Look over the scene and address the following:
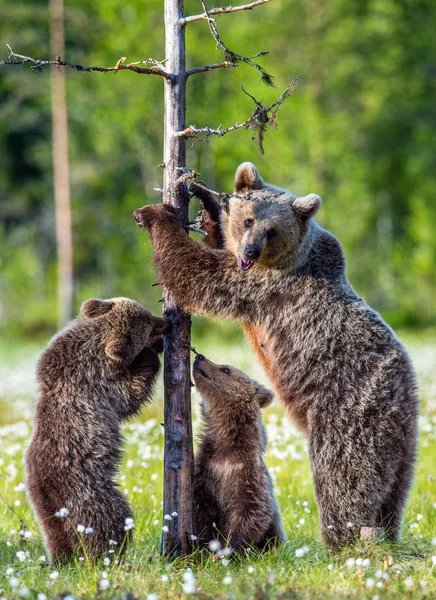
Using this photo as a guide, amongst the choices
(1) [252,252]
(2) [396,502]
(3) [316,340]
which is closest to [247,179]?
(1) [252,252]

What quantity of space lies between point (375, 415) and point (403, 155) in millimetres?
34744

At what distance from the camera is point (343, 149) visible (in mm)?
32250

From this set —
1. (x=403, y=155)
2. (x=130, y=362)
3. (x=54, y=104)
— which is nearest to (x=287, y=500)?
(x=130, y=362)

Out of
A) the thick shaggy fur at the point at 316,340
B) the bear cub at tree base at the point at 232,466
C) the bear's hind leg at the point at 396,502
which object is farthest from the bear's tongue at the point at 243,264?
the bear's hind leg at the point at 396,502

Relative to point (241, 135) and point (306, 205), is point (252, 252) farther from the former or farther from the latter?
point (241, 135)

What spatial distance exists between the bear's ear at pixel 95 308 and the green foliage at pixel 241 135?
20.5 meters

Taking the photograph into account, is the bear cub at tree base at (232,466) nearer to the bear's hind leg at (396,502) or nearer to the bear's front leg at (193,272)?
the bear's front leg at (193,272)

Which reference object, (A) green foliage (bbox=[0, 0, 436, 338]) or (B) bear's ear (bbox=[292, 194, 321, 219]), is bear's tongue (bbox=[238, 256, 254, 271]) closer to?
(B) bear's ear (bbox=[292, 194, 321, 219])

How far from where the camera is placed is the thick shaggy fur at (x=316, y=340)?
6.34 meters

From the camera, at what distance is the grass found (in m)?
4.84

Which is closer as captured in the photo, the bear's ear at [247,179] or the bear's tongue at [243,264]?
the bear's tongue at [243,264]

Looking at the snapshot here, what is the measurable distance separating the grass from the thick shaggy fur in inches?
A: 18.5

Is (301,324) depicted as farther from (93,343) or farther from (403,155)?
(403,155)

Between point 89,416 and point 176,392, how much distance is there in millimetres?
642
